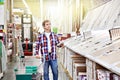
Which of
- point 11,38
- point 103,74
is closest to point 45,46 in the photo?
point 103,74

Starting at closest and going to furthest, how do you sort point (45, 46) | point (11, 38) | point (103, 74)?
point (103, 74) → point (45, 46) → point (11, 38)

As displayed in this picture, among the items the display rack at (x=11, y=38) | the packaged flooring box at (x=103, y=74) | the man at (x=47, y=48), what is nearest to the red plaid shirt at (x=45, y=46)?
the man at (x=47, y=48)

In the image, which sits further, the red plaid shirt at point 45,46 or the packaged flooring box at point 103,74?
the red plaid shirt at point 45,46

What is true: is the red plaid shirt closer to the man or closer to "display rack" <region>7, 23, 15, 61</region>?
the man

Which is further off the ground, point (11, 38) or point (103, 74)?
point (11, 38)

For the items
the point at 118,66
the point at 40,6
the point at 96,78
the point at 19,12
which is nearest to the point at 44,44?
the point at 96,78

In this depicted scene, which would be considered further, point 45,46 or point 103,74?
point 45,46

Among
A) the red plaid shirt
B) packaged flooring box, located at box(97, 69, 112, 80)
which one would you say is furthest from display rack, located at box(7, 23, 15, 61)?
packaged flooring box, located at box(97, 69, 112, 80)

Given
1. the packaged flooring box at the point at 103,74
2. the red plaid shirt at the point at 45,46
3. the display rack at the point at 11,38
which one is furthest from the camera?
the display rack at the point at 11,38

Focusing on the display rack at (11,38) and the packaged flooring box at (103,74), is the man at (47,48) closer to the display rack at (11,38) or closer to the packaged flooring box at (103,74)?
the packaged flooring box at (103,74)

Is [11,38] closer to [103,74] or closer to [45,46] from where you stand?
[45,46]

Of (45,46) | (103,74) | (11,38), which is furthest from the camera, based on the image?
(11,38)

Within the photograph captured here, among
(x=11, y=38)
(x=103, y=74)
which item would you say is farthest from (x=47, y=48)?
(x=11, y=38)

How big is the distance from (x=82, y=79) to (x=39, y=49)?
2682 mm
